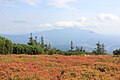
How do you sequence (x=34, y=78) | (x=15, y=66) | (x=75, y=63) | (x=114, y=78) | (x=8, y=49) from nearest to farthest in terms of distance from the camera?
1. (x=34, y=78)
2. (x=114, y=78)
3. (x=15, y=66)
4. (x=75, y=63)
5. (x=8, y=49)

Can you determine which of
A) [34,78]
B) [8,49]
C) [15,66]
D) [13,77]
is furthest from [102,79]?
[8,49]

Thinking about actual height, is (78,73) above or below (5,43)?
below

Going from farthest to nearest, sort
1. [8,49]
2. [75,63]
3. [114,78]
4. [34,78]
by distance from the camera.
→ 1. [8,49]
2. [75,63]
3. [114,78]
4. [34,78]

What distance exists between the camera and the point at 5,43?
225 feet

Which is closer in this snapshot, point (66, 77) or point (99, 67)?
point (66, 77)

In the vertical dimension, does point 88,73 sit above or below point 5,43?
below

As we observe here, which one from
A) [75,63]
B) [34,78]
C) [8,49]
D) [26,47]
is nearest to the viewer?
[34,78]

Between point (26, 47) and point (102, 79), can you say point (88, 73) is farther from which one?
point (26, 47)

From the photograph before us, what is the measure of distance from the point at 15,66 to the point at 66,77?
761 centimetres

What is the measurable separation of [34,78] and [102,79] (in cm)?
514

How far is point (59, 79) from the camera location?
21797 millimetres

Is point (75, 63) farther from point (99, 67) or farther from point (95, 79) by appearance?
point (95, 79)

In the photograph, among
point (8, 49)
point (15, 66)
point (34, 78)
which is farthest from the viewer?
point (8, 49)

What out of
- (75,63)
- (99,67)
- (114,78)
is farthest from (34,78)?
(75,63)
